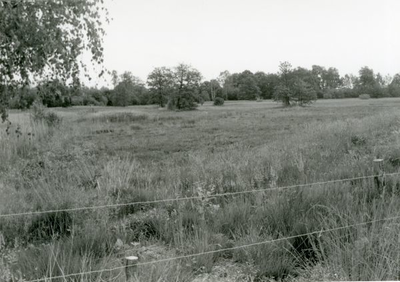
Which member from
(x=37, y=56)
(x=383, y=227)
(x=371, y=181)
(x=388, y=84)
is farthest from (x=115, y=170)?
(x=388, y=84)

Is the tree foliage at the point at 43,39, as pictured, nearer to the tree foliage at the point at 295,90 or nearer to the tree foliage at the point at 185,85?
the tree foliage at the point at 185,85

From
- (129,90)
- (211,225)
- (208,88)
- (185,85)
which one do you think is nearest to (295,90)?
(208,88)

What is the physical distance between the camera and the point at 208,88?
99.6 ft

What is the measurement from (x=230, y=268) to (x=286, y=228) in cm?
110

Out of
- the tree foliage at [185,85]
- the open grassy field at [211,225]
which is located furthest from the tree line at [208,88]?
the open grassy field at [211,225]

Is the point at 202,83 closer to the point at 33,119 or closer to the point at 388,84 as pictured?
the point at 33,119

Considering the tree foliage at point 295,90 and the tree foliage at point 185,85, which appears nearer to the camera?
the tree foliage at point 185,85

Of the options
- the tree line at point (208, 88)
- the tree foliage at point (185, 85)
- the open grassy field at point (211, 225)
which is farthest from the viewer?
the tree foliage at point (185, 85)

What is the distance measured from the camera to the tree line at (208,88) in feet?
21.5

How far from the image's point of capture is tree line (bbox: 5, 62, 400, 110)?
6555mm

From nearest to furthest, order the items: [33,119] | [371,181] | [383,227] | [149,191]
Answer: [383,227] < [371,181] < [149,191] < [33,119]

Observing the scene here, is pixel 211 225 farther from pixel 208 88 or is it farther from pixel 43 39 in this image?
pixel 208 88

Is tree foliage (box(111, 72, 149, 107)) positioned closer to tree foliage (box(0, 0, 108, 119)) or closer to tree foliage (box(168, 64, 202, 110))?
tree foliage (box(168, 64, 202, 110))

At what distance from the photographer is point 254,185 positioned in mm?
7586
